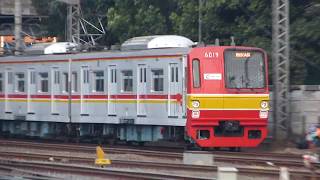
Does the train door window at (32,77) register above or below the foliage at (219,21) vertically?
below

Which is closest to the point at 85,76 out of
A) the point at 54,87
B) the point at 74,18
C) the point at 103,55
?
the point at 103,55

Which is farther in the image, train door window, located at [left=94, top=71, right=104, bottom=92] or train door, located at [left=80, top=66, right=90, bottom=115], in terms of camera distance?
train door, located at [left=80, top=66, right=90, bottom=115]

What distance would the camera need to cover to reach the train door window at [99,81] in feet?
88.3

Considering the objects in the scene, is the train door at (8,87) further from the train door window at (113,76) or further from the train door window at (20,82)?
the train door window at (113,76)

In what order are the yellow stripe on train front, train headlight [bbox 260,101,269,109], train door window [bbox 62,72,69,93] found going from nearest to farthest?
the yellow stripe on train front → train headlight [bbox 260,101,269,109] → train door window [bbox 62,72,69,93]

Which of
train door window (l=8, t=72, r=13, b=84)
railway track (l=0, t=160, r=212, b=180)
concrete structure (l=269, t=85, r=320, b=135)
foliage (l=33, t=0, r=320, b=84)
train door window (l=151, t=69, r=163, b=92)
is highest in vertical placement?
foliage (l=33, t=0, r=320, b=84)

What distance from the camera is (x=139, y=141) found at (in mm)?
26562

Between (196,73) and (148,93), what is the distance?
2563mm

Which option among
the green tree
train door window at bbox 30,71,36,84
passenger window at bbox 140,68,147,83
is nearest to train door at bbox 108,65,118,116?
passenger window at bbox 140,68,147,83

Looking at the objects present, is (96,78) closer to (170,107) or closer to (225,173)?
(170,107)

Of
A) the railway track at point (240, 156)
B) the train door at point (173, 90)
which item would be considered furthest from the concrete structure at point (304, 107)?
the train door at point (173, 90)

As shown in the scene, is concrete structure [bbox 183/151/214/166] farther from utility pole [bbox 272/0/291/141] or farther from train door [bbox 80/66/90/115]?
train door [bbox 80/66/90/115]

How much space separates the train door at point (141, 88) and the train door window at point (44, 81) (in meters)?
5.80

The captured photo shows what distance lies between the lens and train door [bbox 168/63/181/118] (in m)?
23.2
